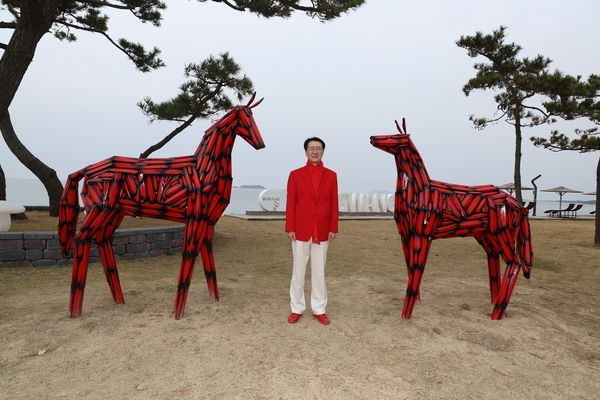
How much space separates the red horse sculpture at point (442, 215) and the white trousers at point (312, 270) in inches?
34.5

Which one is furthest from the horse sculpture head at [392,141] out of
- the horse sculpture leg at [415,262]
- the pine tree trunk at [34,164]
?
the pine tree trunk at [34,164]

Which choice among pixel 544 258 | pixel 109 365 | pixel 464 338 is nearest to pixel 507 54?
pixel 544 258

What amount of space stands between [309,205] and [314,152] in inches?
20.5

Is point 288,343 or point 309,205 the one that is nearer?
point 288,343

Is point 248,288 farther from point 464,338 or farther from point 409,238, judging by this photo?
point 464,338

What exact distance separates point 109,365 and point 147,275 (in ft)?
10.2

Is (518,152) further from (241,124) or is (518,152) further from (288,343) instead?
(288,343)

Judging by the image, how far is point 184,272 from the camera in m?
3.96

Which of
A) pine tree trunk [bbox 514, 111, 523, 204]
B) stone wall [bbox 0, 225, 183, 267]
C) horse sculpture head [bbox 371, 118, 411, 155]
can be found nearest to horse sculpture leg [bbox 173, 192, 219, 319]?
horse sculpture head [bbox 371, 118, 411, 155]

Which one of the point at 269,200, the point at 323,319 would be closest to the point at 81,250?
the point at 323,319

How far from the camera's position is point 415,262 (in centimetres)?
396

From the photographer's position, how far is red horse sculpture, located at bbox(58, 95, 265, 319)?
3.97 meters

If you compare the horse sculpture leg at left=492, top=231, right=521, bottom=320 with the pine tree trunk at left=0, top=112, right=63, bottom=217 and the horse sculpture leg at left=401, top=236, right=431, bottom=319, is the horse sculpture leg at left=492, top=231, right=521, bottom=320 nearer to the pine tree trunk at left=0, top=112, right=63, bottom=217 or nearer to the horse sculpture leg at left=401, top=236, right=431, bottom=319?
the horse sculpture leg at left=401, top=236, right=431, bottom=319

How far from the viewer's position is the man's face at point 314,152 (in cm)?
393
